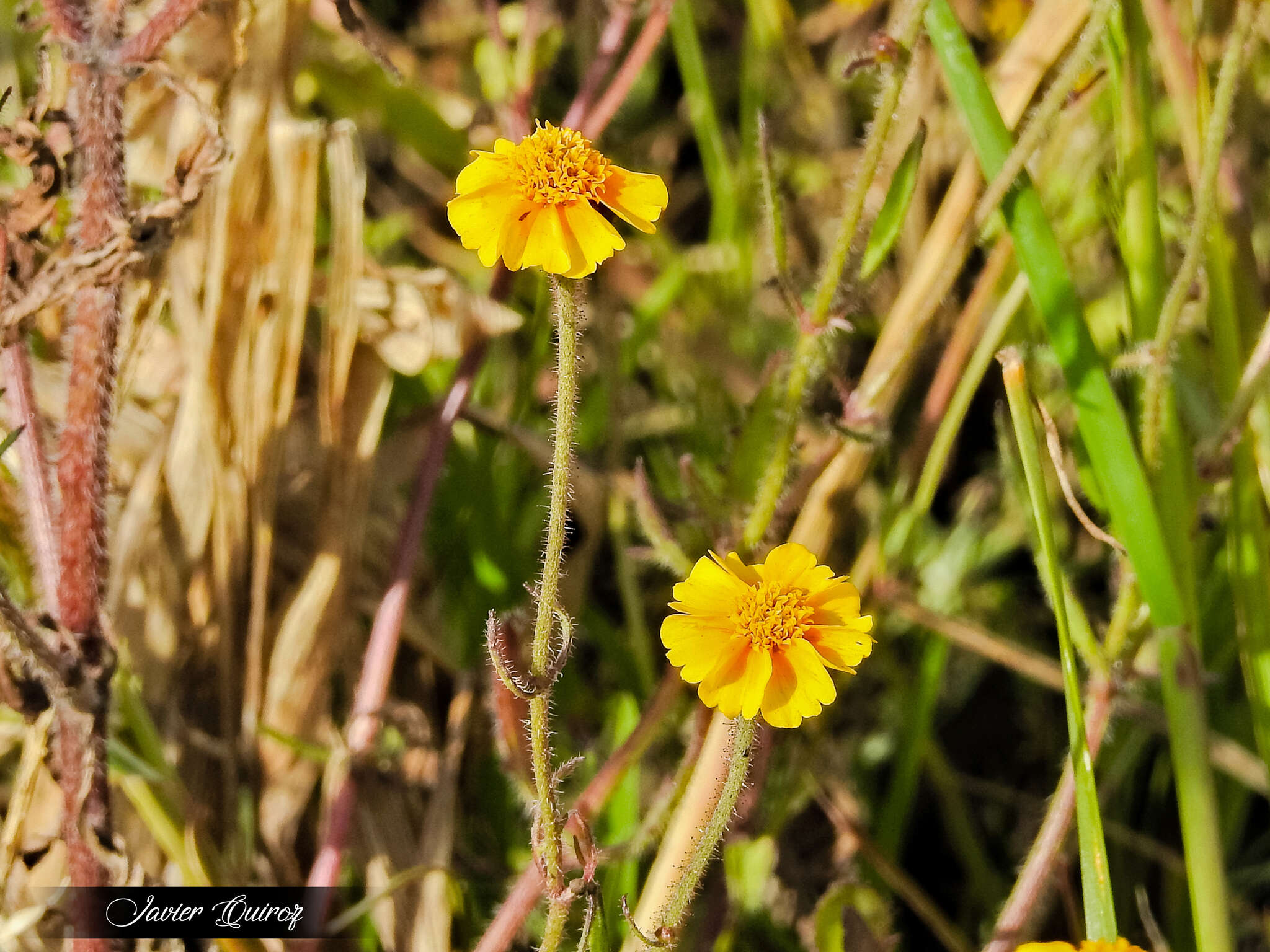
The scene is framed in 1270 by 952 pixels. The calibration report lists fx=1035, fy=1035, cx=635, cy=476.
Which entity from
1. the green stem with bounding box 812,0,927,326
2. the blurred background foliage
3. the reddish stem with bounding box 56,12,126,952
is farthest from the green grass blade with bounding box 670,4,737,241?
the reddish stem with bounding box 56,12,126,952

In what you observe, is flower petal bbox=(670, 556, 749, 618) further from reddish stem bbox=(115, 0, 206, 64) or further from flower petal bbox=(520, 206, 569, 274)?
reddish stem bbox=(115, 0, 206, 64)

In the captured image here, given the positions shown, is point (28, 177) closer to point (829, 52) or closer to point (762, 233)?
point (762, 233)

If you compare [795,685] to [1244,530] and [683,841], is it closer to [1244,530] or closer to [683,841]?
[683,841]

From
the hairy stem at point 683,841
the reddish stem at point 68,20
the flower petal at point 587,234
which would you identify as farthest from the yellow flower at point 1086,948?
the reddish stem at point 68,20

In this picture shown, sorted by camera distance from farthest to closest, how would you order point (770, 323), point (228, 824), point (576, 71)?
point (576, 71)
point (770, 323)
point (228, 824)

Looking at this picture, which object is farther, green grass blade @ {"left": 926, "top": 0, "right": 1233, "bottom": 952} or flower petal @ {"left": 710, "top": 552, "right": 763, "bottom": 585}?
green grass blade @ {"left": 926, "top": 0, "right": 1233, "bottom": 952}

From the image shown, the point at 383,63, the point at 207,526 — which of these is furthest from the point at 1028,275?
the point at 207,526
